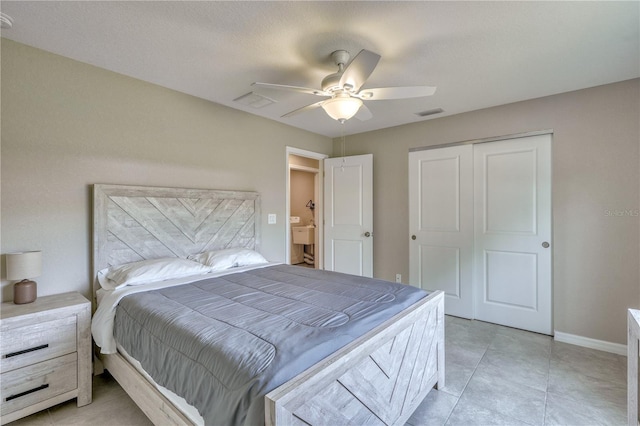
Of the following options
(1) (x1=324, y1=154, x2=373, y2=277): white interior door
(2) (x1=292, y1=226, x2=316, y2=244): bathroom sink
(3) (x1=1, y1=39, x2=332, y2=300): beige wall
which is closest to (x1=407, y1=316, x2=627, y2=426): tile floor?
(1) (x1=324, y1=154, x2=373, y2=277): white interior door

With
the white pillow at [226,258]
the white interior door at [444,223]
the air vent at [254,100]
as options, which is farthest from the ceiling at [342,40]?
the white pillow at [226,258]

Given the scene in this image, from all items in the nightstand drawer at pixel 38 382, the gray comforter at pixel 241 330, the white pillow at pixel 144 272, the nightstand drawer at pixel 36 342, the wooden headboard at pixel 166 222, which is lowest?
the nightstand drawer at pixel 38 382

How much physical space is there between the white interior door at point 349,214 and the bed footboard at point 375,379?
85.2 inches

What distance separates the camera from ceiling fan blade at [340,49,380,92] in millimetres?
1692

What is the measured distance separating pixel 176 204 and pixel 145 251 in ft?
1.69

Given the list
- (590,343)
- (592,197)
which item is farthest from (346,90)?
(590,343)

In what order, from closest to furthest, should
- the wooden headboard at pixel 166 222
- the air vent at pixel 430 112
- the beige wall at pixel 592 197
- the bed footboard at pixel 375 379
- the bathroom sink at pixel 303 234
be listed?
1. the bed footboard at pixel 375 379
2. the wooden headboard at pixel 166 222
3. the beige wall at pixel 592 197
4. the air vent at pixel 430 112
5. the bathroom sink at pixel 303 234

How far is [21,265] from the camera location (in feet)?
6.30

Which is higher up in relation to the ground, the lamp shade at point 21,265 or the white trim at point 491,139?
the white trim at point 491,139

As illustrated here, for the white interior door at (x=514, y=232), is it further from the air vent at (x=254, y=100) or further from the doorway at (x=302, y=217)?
the doorway at (x=302, y=217)

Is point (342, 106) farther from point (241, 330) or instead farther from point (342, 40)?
point (241, 330)

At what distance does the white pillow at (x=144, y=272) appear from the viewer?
7.39 ft

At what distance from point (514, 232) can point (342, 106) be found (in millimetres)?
2504

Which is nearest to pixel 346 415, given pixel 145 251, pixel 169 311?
pixel 169 311
